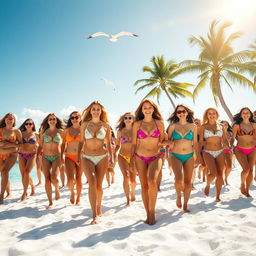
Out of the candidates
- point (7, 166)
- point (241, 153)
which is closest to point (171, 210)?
point (241, 153)

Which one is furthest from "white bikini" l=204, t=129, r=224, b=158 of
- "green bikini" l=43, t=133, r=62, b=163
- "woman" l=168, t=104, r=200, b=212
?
"green bikini" l=43, t=133, r=62, b=163

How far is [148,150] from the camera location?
4.18 metres

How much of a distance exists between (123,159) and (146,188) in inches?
73.8

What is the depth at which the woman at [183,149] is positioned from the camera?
4.68 metres

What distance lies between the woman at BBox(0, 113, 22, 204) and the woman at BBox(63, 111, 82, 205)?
5.72ft

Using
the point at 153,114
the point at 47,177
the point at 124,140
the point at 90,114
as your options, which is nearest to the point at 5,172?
the point at 47,177

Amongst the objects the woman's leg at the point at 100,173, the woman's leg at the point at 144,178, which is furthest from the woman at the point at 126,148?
the woman's leg at the point at 144,178

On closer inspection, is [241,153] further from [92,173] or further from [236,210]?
[92,173]

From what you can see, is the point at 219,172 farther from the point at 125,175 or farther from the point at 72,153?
the point at 72,153

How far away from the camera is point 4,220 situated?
4430 millimetres

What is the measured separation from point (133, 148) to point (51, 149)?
267 cm

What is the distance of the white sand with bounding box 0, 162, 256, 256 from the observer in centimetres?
279

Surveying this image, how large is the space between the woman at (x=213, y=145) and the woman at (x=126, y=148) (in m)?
2.09

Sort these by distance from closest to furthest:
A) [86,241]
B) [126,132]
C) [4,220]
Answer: [86,241], [4,220], [126,132]
